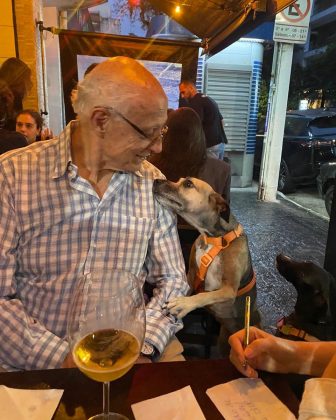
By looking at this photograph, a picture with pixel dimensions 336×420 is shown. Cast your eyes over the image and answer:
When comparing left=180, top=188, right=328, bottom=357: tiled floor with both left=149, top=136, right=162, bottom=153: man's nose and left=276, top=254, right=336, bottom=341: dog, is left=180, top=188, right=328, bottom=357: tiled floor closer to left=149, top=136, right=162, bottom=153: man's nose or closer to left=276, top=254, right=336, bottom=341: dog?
left=276, top=254, right=336, bottom=341: dog


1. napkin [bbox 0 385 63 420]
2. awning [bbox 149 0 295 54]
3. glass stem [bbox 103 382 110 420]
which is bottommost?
napkin [bbox 0 385 63 420]

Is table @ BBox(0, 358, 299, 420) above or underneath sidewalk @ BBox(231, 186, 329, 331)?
above

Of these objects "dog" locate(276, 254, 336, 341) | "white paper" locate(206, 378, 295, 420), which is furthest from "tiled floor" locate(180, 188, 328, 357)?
"white paper" locate(206, 378, 295, 420)

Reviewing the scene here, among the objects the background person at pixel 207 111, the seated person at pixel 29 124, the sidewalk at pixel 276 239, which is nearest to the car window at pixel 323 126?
the sidewalk at pixel 276 239

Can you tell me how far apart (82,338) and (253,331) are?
1.84ft

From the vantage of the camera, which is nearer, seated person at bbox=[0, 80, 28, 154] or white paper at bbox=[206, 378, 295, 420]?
white paper at bbox=[206, 378, 295, 420]

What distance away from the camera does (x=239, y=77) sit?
812 centimetres

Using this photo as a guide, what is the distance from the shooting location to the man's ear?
1368mm

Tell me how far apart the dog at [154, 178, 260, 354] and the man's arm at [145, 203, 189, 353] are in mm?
594

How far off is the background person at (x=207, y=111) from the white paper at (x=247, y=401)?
458 centimetres

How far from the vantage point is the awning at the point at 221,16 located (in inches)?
127

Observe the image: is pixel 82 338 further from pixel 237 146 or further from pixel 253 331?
pixel 237 146

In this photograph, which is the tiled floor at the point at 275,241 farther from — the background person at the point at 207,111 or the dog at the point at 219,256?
the background person at the point at 207,111

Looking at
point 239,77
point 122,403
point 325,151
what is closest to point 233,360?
point 122,403
